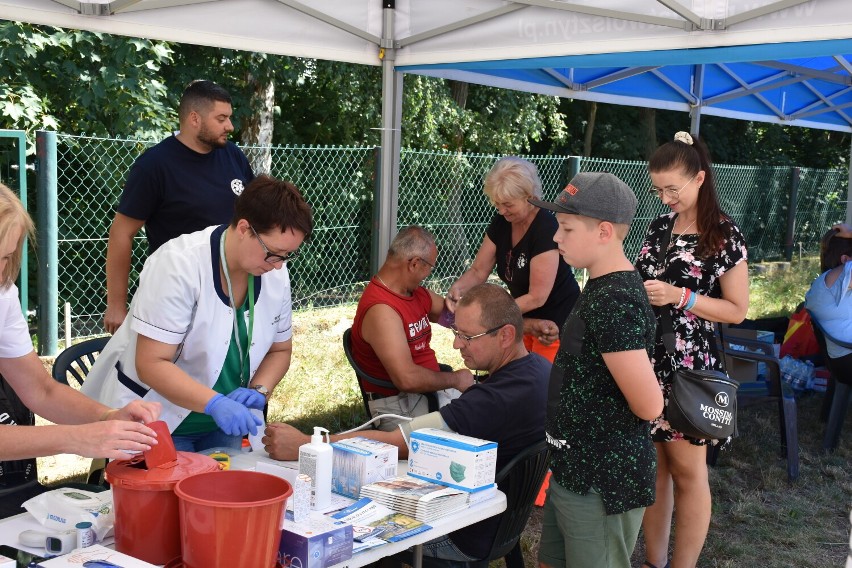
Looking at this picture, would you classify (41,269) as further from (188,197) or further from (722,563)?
(722,563)

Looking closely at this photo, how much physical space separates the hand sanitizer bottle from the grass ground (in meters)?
1.68

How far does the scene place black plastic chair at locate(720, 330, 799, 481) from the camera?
14.4 feet

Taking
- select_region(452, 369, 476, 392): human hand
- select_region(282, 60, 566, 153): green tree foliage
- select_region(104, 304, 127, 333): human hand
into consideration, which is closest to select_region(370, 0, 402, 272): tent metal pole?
select_region(452, 369, 476, 392): human hand

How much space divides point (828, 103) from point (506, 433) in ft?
23.1

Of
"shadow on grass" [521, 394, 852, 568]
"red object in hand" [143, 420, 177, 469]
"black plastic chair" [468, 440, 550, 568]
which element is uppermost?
"red object in hand" [143, 420, 177, 469]

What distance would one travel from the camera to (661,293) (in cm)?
272

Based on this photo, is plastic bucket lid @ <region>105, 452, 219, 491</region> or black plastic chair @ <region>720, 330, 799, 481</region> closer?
plastic bucket lid @ <region>105, 452, 219, 491</region>

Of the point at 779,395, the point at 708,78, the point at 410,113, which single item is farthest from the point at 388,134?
the point at 410,113

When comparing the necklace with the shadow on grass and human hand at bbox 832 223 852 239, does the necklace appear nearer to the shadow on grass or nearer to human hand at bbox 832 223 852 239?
the shadow on grass

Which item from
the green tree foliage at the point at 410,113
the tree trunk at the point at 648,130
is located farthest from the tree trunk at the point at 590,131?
the green tree foliage at the point at 410,113

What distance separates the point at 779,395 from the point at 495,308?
8.80 ft

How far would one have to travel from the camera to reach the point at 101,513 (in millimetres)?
1742

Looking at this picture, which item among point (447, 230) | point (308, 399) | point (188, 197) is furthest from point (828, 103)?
point (188, 197)

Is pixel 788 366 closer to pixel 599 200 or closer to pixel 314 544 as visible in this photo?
pixel 599 200
